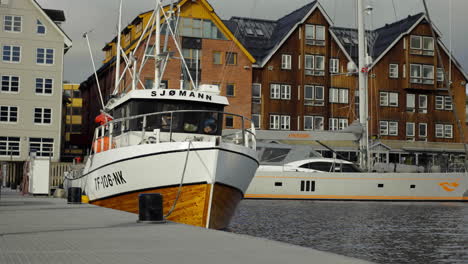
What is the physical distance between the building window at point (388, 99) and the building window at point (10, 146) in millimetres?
35759

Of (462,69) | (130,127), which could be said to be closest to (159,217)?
(130,127)

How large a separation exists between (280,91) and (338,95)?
20.9 feet

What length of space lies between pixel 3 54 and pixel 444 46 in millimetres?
46032

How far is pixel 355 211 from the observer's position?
29.8 m

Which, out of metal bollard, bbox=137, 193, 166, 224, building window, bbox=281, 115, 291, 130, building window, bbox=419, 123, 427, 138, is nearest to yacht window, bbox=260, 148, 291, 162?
building window, bbox=281, 115, 291, 130

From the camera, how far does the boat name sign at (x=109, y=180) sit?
18953 millimetres

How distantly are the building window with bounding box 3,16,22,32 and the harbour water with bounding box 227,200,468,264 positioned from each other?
122 ft

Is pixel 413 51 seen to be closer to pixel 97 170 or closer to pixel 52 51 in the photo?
pixel 52 51

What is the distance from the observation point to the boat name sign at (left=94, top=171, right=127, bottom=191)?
19.0 meters

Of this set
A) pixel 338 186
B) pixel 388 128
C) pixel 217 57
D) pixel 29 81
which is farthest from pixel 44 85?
pixel 388 128

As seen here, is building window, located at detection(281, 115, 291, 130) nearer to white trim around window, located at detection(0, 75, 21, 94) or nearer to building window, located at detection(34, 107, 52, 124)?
building window, located at detection(34, 107, 52, 124)

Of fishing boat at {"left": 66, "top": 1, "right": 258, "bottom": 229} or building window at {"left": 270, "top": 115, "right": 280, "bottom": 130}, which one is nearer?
fishing boat at {"left": 66, "top": 1, "right": 258, "bottom": 229}

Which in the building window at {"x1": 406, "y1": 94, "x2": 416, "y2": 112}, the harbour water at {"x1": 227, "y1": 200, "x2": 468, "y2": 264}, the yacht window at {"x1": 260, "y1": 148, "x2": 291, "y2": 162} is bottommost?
the harbour water at {"x1": 227, "y1": 200, "x2": 468, "y2": 264}

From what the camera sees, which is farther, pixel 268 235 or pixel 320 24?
pixel 320 24
